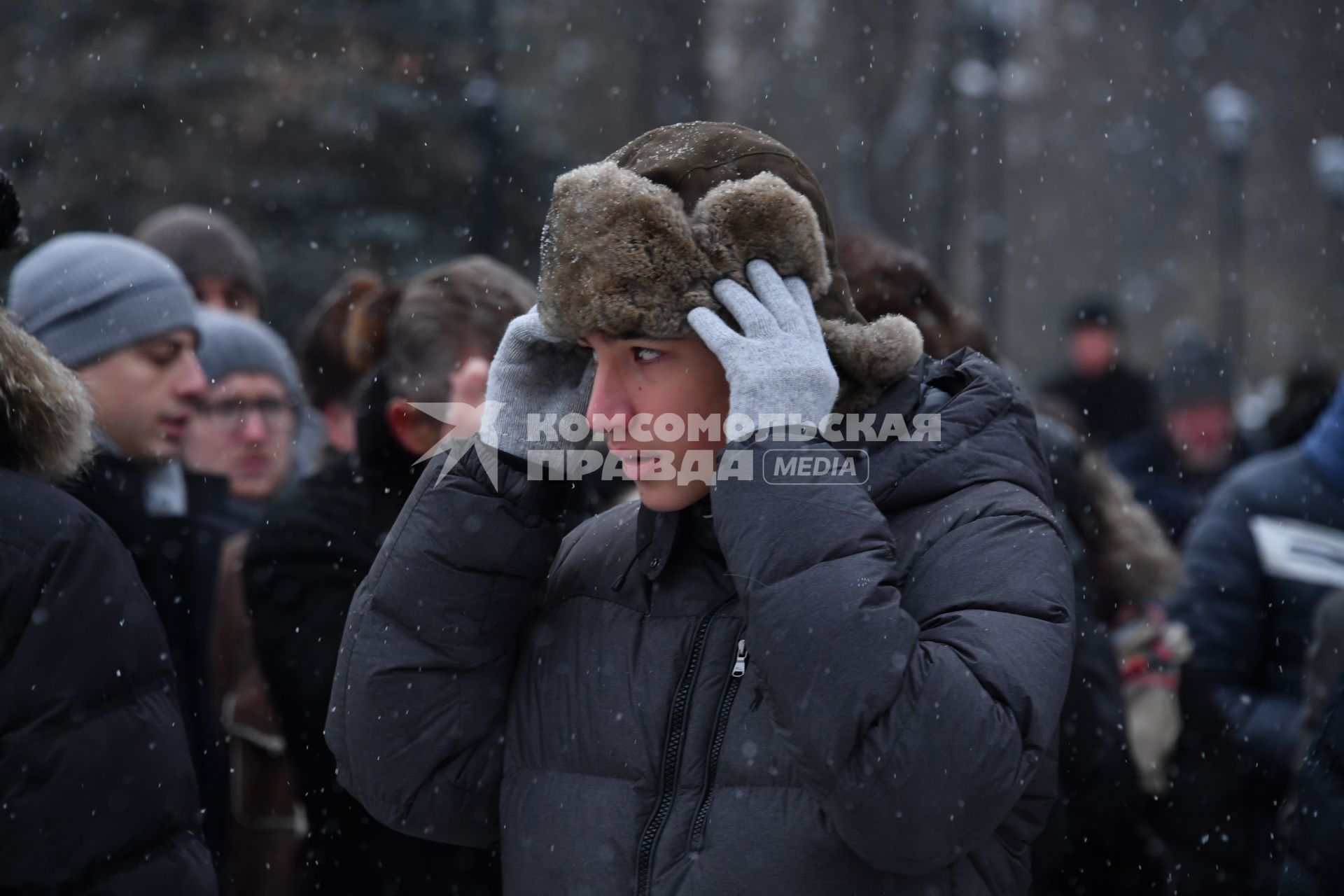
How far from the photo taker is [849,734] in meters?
1.91

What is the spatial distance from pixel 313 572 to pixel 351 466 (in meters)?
0.29

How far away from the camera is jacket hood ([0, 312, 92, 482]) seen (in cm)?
254

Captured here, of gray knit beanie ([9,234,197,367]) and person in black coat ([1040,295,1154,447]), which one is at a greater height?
gray knit beanie ([9,234,197,367])

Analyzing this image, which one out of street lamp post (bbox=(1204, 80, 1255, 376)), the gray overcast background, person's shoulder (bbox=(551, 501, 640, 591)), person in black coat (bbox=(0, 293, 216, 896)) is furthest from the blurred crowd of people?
street lamp post (bbox=(1204, 80, 1255, 376))

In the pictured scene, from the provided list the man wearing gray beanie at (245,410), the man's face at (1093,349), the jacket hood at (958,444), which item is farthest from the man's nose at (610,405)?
the man's face at (1093,349)

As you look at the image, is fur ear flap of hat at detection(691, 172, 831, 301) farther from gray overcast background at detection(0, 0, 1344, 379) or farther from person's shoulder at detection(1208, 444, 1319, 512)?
gray overcast background at detection(0, 0, 1344, 379)

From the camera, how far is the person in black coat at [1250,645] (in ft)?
12.8

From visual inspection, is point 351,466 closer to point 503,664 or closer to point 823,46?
point 503,664

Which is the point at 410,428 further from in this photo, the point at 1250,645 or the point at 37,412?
the point at 1250,645

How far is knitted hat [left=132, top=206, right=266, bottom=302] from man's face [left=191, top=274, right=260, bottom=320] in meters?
0.01

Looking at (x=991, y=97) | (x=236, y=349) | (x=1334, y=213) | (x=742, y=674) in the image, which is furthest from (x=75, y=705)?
(x=1334, y=213)

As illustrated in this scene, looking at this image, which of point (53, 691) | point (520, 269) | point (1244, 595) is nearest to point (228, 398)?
point (53, 691)

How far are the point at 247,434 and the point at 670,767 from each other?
11.3ft

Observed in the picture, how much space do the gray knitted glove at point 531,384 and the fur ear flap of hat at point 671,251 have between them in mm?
243
